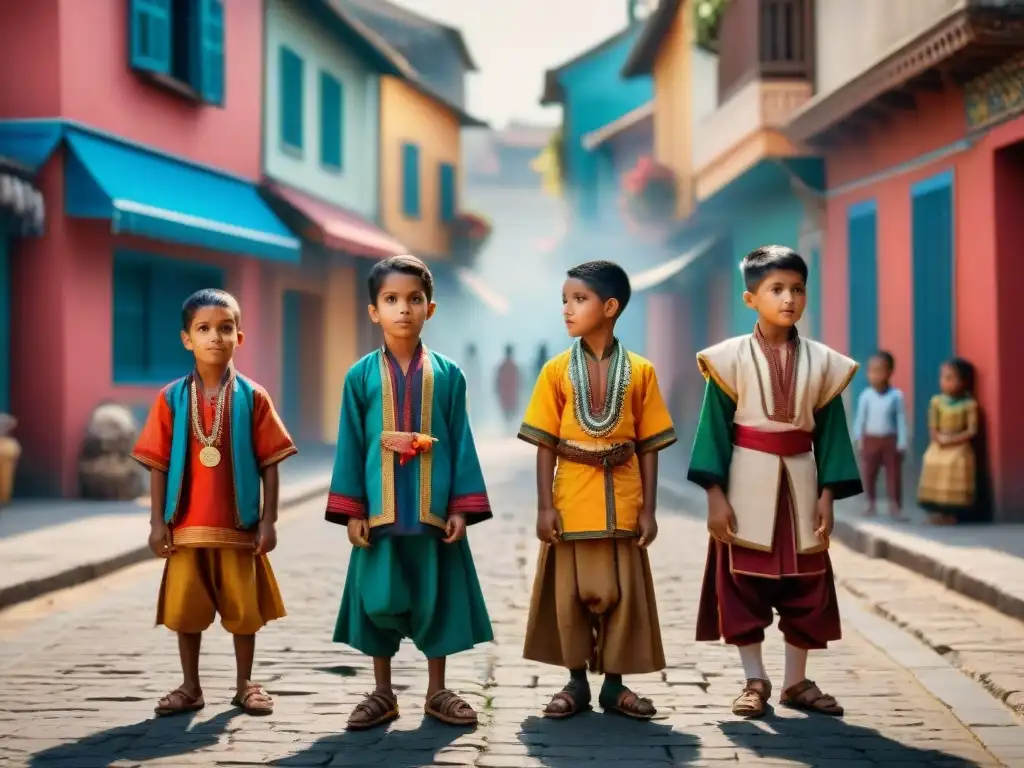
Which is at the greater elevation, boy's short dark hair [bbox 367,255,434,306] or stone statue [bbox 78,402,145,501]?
boy's short dark hair [bbox 367,255,434,306]

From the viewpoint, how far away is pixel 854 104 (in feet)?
44.0

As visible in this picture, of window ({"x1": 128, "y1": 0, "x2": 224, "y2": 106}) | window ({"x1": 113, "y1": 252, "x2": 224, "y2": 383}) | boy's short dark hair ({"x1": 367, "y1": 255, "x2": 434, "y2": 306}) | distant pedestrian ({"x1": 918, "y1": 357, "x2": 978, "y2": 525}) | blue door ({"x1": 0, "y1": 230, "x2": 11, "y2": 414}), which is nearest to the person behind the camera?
boy's short dark hair ({"x1": 367, "y1": 255, "x2": 434, "y2": 306})

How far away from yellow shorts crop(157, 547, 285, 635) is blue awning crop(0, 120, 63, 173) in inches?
340

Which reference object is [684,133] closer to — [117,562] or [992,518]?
[992,518]

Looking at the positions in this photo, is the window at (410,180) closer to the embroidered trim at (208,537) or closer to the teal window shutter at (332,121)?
the teal window shutter at (332,121)

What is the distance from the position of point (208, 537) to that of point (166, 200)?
401 inches

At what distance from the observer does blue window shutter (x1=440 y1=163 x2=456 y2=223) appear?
32031mm

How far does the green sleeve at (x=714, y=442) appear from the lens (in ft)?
17.7

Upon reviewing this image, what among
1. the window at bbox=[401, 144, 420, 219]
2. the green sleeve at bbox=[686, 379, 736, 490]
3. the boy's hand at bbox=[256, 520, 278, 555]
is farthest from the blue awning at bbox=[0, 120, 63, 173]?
the window at bbox=[401, 144, 420, 219]

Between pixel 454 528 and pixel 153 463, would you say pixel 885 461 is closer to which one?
pixel 454 528

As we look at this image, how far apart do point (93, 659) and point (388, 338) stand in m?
2.25

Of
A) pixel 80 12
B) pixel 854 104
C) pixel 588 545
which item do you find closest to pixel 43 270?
pixel 80 12

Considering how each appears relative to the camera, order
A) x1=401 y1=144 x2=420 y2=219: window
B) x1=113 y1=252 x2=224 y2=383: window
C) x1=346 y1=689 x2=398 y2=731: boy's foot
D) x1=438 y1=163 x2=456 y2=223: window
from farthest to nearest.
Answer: x1=438 y1=163 x2=456 y2=223: window < x1=401 y1=144 x2=420 y2=219: window < x1=113 y1=252 x2=224 y2=383: window < x1=346 y1=689 x2=398 y2=731: boy's foot

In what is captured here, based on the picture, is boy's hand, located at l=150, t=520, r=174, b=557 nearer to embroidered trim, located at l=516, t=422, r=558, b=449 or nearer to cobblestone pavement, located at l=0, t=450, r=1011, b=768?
cobblestone pavement, located at l=0, t=450, r=1011, b=768
